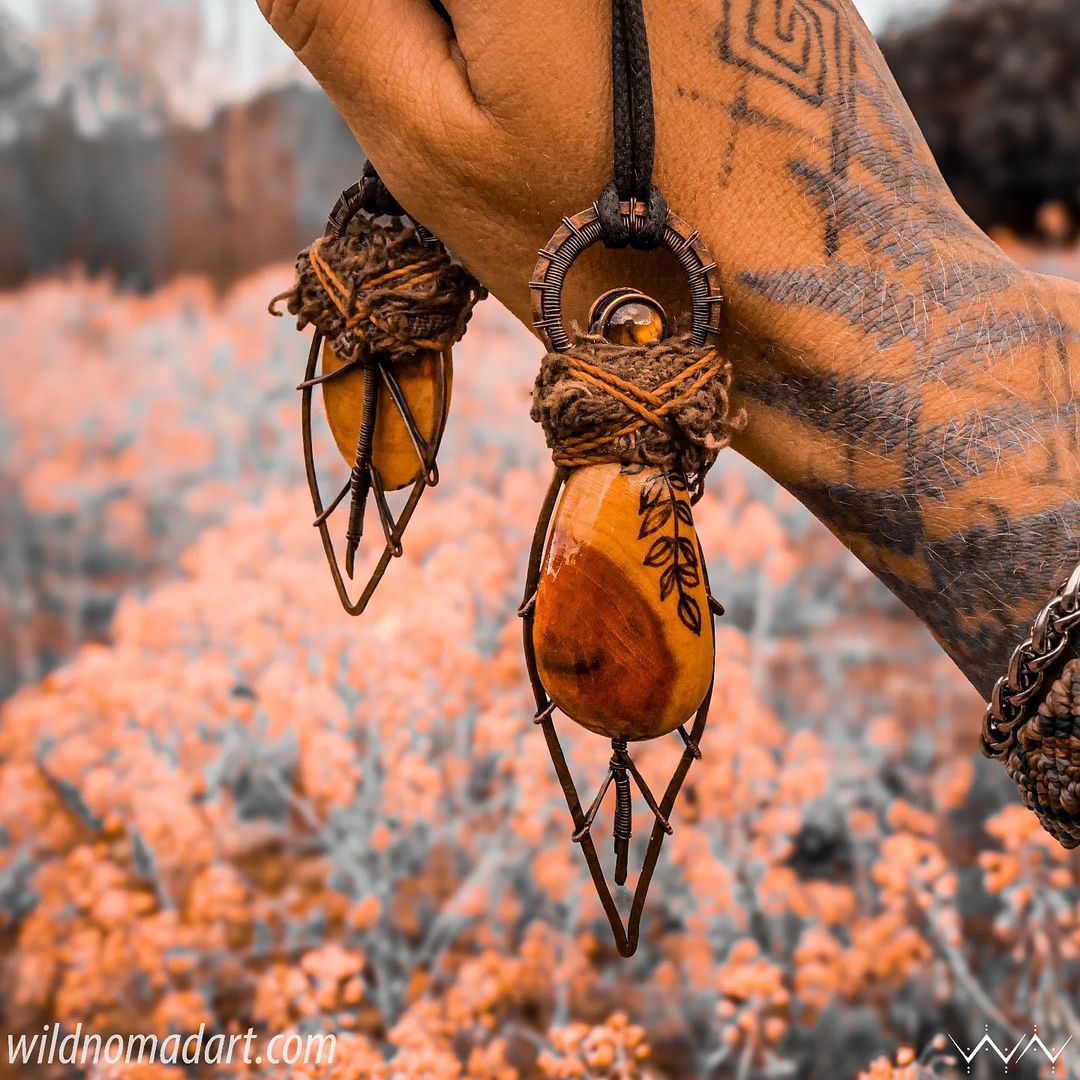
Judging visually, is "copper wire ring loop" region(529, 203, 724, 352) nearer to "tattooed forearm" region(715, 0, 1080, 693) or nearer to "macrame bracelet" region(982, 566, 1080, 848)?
"tattooed forearm" region(715, 0, 1080, 693)

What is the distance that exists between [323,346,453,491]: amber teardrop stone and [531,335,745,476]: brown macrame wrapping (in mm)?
163

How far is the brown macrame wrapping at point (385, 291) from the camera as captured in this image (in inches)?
24.6

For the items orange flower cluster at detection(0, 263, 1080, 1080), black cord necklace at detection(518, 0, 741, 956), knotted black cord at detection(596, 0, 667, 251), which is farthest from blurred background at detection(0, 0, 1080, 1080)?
knotted black cord at detection(596, 0, 667, 251)

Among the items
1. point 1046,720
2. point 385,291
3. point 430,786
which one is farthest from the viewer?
point 430,786

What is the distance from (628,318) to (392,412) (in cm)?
20

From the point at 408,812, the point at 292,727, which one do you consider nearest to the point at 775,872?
the point at 408,812

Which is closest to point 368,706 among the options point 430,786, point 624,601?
point 430,786

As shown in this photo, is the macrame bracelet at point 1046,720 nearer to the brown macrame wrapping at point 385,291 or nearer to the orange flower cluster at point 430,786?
the brown macrame wrapping at point 385,291

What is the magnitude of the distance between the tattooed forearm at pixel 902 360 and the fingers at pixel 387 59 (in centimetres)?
12

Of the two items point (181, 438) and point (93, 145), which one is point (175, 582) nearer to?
point (181, 438)

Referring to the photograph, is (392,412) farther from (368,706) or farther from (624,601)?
(368,706)

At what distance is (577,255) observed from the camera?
509 mm

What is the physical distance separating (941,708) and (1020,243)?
633 millimetres

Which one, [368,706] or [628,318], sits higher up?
[368,706]
